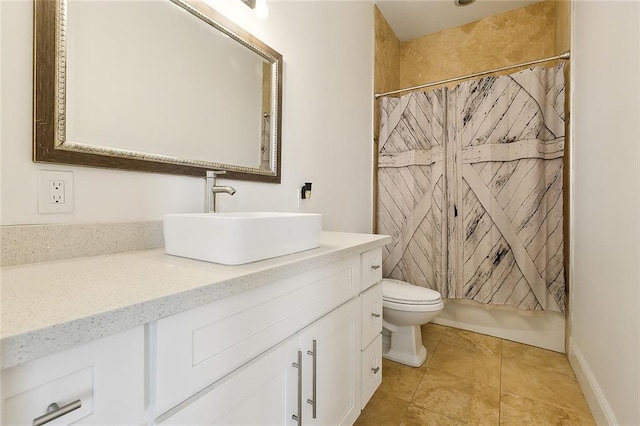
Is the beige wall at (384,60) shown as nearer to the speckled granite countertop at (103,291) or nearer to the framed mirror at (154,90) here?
the framed mirror at (154,90)

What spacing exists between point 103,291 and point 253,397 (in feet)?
1.39

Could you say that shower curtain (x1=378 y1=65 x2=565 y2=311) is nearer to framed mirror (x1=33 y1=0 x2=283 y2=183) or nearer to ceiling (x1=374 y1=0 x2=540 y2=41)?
ceiling (x1=374 y1=0 x2=540 y2=41)

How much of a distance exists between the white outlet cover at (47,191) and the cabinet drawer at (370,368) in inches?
46.0

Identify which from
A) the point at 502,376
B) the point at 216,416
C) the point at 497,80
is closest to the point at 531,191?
the point at 497,80

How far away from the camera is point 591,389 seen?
143 centimetres

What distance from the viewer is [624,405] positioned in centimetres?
109

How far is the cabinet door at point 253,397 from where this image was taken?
579 millimetres

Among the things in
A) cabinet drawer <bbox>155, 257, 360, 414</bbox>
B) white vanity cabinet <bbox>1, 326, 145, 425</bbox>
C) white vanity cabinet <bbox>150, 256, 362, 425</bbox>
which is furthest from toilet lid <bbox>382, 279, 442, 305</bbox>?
white vanity cabinet <bbox>1, 326, 145, 425</bbox>

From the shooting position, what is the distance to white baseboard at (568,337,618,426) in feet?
4.07

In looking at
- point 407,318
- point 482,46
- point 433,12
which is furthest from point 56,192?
point 482,46

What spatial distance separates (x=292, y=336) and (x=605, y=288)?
142cm

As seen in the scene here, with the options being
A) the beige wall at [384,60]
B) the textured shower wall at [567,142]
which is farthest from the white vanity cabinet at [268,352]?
the beige wall at [384,60]

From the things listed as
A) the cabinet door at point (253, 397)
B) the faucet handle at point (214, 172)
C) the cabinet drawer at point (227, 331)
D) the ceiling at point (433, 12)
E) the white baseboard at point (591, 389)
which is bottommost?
the white baseboard at point (591, 389)

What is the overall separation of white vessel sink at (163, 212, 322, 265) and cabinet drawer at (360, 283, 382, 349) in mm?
489
